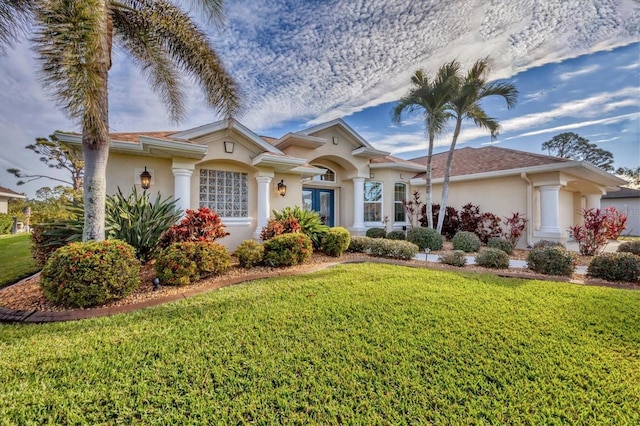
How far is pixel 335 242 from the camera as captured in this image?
9.21 m

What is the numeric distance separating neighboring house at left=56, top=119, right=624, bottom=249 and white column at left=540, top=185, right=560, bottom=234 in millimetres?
34

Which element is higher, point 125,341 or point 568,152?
point 568,152

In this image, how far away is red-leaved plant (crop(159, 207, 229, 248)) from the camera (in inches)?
275

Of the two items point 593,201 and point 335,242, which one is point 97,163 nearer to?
point 335,242

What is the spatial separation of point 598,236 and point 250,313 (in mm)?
13310

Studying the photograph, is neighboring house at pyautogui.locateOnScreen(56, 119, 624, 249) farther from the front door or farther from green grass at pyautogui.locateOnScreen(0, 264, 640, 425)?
green grass at pyautogui.locateOnScreen(0, 264, 640, 425)

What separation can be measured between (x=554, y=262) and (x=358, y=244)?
5832mm

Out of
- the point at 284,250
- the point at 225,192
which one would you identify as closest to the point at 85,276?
the point at 284,250

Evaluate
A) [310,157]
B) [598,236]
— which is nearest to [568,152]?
[598,236]

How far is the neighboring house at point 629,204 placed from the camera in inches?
932

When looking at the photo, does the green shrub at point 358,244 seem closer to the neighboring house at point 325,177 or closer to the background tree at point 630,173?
the neighboring house at point 325,177

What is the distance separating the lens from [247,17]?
9.02 metres

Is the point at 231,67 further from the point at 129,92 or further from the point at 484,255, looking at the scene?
the point at 484,255

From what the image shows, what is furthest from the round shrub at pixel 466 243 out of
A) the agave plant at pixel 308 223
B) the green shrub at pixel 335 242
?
the agave plant at pixel 308 223
